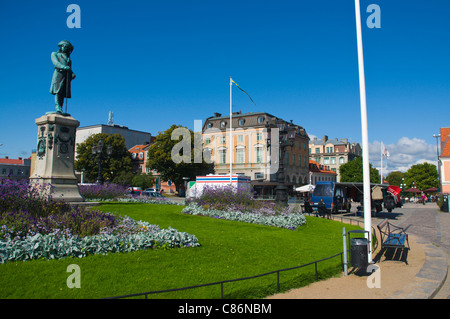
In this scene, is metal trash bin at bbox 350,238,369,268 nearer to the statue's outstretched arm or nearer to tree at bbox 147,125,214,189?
the statue's outstretched arm

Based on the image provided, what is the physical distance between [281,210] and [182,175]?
39.8 m

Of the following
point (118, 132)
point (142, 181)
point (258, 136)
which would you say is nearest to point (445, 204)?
point (258, 136)

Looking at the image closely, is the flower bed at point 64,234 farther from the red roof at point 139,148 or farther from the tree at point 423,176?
the tree at point 423,176

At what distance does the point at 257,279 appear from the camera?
6.51 m

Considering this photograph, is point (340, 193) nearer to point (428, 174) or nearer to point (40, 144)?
point (40, 144)

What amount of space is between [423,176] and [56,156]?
9467cm

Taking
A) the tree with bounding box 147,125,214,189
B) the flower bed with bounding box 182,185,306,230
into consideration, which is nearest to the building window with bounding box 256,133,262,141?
the tree with bounding box 147,125,214,189

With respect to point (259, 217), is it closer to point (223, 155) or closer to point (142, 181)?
point (142, 181)

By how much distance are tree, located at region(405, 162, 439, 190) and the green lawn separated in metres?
91.4

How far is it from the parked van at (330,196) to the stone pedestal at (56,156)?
1730 cm

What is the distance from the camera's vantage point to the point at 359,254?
7742 millimetres

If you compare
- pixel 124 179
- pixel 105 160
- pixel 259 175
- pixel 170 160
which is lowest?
pixel 124 179

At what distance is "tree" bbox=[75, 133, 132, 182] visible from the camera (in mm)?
56375

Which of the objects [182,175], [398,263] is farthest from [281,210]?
[182,175]
